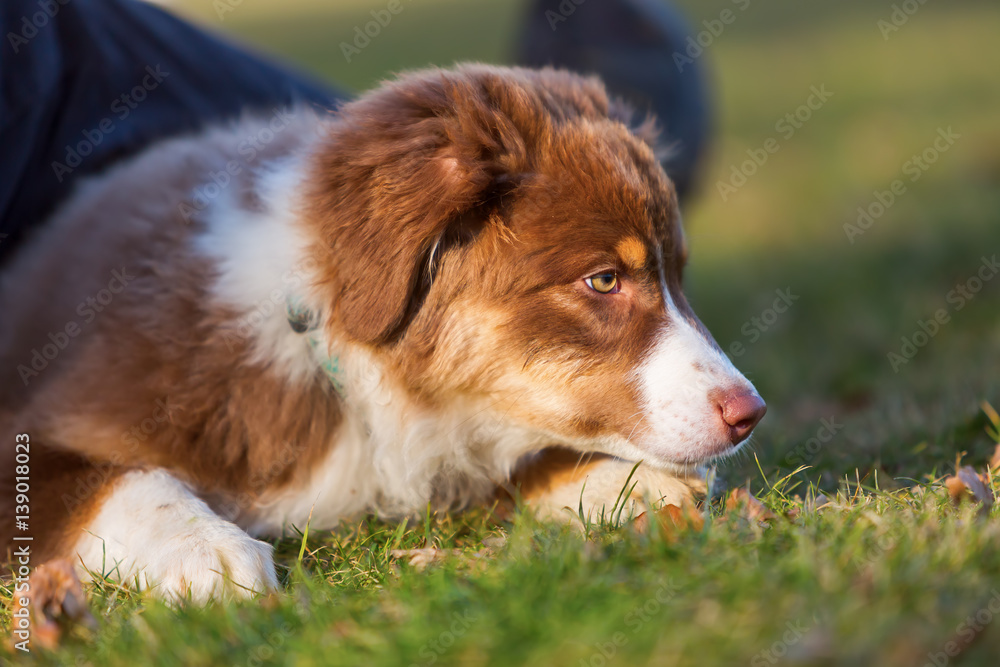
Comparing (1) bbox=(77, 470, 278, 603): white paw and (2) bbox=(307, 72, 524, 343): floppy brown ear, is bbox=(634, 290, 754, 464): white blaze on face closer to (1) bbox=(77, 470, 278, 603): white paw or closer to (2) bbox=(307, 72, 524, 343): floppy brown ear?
(2) bbox=(307, 72, 524, 343): floppy brown ear

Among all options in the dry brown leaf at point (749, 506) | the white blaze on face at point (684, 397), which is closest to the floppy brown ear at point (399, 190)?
the white blaze on face at point (684, 397)

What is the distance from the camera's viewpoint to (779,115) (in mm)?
13539

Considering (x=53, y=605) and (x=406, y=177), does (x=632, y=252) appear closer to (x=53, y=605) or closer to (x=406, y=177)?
(x=406, y=177)

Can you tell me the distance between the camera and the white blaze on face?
312cm

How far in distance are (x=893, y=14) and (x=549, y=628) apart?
812 inches

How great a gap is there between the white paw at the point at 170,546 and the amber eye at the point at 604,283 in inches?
57.2

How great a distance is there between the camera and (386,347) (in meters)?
3.34

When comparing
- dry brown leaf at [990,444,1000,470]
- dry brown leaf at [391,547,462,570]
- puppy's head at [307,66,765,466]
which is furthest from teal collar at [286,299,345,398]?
dry brown leaf at [990,444,1000,470]

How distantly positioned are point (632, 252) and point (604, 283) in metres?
0.15

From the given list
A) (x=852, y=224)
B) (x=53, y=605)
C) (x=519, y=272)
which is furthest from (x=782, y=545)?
(x=852, y=224)

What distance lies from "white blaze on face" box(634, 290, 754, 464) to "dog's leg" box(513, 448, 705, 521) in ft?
0.51

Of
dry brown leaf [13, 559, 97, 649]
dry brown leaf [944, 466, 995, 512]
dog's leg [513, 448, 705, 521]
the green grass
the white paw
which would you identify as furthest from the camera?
dog's leg [513, 448, 705, 521]

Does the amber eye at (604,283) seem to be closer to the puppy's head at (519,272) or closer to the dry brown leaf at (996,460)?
the puppy's head at (519,272)

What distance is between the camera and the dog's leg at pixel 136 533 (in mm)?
2896
